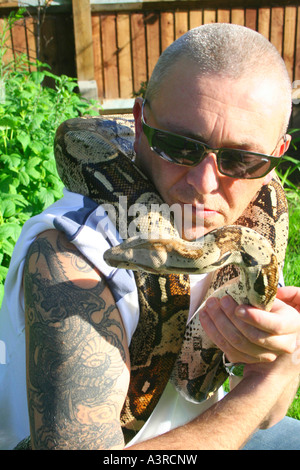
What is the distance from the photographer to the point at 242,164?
2.15 metres

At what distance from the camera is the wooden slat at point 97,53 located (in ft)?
27.3

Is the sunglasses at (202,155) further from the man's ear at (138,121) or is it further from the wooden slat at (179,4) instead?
the wooden slat at (179,4)

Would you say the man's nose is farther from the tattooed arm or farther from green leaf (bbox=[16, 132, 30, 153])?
green leaf (bbox=[16, 132, 30, 153])

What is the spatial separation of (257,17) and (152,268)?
8.25m

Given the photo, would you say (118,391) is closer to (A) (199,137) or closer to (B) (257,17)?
(A) (199,137)

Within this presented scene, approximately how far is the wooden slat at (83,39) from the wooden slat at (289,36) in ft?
12.2

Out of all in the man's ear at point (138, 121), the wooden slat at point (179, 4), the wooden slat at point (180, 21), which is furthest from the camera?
the wooden slat at point (180, 21)

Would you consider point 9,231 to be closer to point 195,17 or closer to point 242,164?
point 242,164

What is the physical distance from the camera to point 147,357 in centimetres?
218

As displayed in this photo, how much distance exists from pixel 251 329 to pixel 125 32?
7.65 m

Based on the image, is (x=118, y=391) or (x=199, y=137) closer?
(x=118, y=391)

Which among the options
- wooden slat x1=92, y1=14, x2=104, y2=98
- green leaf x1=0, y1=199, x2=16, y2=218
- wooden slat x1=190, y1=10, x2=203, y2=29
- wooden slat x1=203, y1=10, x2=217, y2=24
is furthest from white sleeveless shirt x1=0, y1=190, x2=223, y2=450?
wooden slat x1=203, y1=10, x2=217, y2=24

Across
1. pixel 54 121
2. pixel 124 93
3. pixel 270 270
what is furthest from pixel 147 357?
pixel 124 93

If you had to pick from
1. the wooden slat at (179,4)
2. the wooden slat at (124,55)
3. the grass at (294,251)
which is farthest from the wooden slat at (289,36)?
the grass at (294,251)
